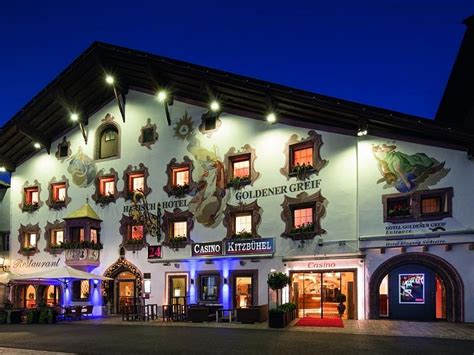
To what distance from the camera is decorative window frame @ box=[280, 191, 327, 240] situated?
21859mm

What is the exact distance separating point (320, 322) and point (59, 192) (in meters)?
17.6

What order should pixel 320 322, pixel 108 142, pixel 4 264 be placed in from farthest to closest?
1. pixel 4 264
2. pixel 108 142
3. pixel 320 322

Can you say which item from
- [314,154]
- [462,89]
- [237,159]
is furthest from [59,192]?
[462,89]

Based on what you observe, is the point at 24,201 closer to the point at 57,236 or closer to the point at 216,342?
the point at 57,236

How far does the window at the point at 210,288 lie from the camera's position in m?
23.8

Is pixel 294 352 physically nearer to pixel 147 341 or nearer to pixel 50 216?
pixel 147 341

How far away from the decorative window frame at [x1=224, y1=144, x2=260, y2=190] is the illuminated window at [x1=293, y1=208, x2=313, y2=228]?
8.47 ft

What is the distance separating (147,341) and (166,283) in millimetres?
9618

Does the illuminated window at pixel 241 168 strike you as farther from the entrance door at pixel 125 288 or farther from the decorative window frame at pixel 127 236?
the entrance door at pixel 125 288

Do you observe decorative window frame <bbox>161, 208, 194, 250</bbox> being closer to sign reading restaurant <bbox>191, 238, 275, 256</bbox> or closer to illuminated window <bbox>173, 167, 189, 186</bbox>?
sign reading restaurant <bbox>191, 238, 275, 256</bbox>

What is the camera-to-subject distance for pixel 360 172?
69.4ft

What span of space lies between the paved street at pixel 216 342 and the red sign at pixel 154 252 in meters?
6.44

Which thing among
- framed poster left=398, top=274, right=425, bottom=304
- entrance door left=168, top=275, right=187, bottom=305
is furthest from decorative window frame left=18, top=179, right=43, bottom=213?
framed poster left=398, top=274, right=425, bottom=304

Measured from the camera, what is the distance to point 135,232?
26.7 metres
